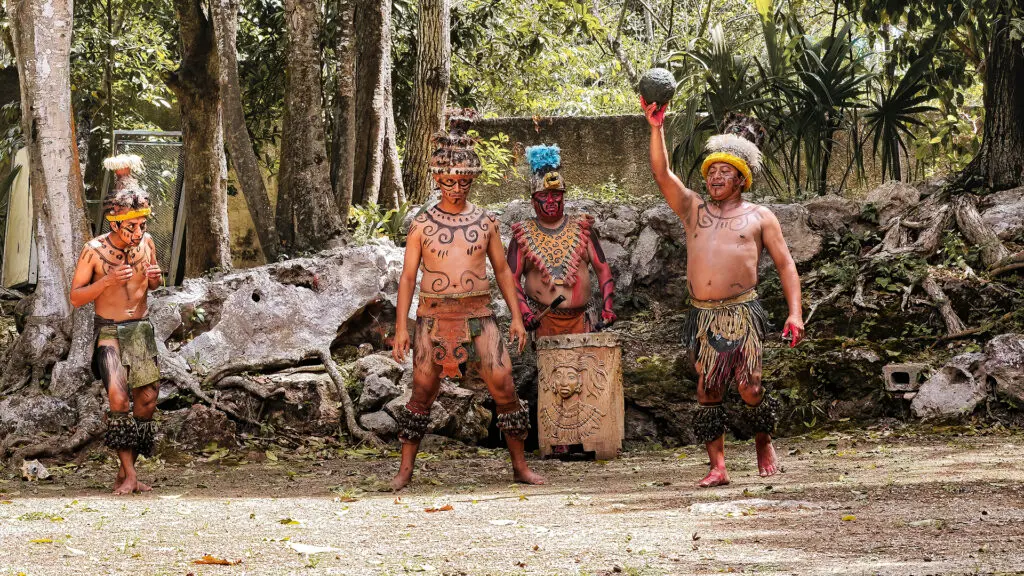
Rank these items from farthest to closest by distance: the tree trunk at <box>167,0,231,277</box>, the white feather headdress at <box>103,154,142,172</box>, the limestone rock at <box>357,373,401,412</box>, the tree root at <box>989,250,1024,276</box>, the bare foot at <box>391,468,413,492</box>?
the tree trunk at <box>167,0,231,277</box> → the tree root at <box>989,250,1024,276</box> → the limestone rock at <box>357,373,401,412</box> → the white feather headdress at <box>103,154,142,172</box> → the bare foot at <box>391,468,413,492</box>

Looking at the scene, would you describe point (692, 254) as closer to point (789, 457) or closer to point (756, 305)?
point (756, 305)

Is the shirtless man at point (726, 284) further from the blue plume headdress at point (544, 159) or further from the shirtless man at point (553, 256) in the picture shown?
the blue plume headdress at point (544, 159)

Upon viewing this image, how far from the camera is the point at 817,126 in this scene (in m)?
9.36

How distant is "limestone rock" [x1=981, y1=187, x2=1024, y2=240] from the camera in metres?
8.58

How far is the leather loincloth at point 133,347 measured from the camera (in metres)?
5.86

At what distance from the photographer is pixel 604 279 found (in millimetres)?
7027

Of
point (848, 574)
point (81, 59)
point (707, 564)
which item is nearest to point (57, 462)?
point (707, 564)

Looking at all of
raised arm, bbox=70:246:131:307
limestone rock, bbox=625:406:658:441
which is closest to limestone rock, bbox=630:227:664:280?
limestone rock, bbox=625:406:658:441

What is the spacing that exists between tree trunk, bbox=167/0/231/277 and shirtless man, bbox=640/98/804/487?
14.8 ft

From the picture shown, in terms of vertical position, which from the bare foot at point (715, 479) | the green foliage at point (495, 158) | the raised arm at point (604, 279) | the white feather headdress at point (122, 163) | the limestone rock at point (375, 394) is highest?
the green foliage at point (495, 158)

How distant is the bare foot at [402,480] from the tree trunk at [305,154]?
349cm

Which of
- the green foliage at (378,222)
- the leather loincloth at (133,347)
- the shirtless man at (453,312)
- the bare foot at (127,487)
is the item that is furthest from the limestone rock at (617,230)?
the bare foot at (127,487)

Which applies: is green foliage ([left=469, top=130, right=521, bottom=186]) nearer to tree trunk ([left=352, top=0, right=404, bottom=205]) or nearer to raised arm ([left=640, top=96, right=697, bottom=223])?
tree trunk ([left=352, top=0, right=404, bottom=205])

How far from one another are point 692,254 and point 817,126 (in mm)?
4137
